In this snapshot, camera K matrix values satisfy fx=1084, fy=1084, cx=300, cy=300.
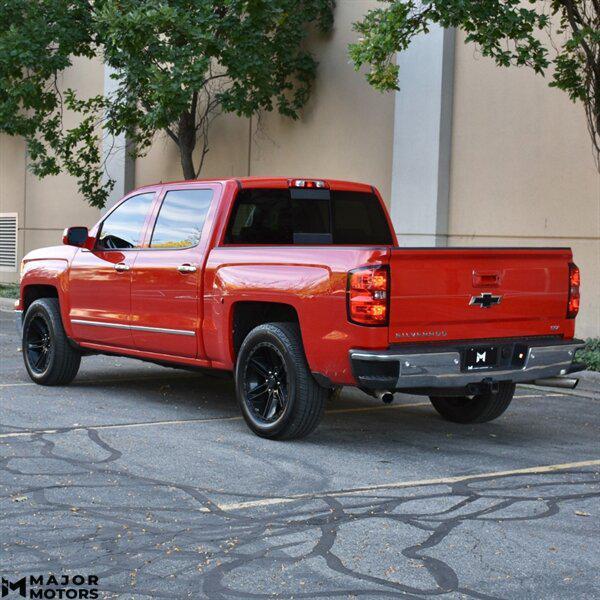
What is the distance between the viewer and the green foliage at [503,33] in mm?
12117

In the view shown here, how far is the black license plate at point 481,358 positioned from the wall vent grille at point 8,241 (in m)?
21.5

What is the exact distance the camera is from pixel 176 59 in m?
16.2

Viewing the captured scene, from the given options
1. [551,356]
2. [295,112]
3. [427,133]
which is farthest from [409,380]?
[295,112]

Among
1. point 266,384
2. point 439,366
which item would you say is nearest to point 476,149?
point 266,384

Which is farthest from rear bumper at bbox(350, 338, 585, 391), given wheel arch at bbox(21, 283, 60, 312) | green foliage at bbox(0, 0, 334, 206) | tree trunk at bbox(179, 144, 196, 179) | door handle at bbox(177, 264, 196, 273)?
tree trunk at bbox(179, 144, 196, 179)

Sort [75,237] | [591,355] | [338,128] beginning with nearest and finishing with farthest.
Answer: [75,237], [591,355], [338,128]

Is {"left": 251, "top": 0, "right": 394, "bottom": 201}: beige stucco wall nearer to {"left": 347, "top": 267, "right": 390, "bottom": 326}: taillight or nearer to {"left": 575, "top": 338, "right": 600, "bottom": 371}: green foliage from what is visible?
{"left": 575, "top": 338, "right": 600, "bottom": 371}: green foliage

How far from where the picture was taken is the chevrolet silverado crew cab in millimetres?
7359

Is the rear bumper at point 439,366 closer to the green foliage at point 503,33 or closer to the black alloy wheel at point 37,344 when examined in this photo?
the black alloy wheel at point 37,344

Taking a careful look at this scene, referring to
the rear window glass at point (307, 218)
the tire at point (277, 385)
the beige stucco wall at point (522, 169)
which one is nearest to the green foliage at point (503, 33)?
the beige stucco wall at point (522, 169)

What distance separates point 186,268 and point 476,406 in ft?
8.69

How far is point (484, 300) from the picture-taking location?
7703mm

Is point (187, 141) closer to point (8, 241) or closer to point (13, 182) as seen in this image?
point (13, 182)

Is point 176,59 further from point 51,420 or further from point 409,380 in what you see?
point 409,380
